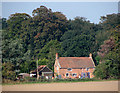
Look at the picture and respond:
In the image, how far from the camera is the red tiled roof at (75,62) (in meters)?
54.5

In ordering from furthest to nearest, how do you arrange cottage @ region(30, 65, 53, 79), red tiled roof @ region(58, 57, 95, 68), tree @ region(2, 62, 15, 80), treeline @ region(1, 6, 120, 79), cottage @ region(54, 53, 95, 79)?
treeline @ region(1, 6, 120, 79), red tiled roof @ region(58, 57, 95, 68), cottage @ region(54, 53, 95, 79), cottage @ region(30, 65, 53, 79), tree @ region(2, 62, 15, 80)

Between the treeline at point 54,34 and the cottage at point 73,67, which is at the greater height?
the treeline at point 54,34

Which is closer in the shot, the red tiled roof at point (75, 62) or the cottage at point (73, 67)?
the cottage at point (73, 67)

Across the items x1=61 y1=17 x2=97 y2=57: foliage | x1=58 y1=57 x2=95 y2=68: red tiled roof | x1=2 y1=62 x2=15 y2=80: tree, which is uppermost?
x1=61 y1=17 x2=97 y2=57: foliage

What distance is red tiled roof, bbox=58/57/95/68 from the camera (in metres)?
54.5

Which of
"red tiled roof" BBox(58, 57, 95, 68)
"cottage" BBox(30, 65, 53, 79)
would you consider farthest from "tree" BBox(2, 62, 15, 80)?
"red tiled roof" BBox(58, 57, 95, 68)

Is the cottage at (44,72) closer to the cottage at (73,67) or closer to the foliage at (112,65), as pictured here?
the cottage at (73,67)

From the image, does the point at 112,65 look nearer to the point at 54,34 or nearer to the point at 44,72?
the point at 44,72

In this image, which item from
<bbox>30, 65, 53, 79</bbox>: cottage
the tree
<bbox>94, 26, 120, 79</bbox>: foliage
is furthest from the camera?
<bbox>30, 65, 53, 79</bbox>: cottage

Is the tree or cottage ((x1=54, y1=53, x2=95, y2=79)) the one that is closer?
the tree

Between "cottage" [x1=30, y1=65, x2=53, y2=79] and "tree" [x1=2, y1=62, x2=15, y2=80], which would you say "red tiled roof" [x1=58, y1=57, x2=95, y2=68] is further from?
"tree" [x1=2, y1=62, x2=15, y2=80]

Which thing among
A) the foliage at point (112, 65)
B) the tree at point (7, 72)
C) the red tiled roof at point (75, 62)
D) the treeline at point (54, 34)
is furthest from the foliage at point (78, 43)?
the tree at point (7, 72)

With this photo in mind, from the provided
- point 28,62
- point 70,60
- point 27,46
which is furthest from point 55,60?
point 27,46

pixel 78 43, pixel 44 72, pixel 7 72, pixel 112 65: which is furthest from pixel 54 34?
pixel 7 72
